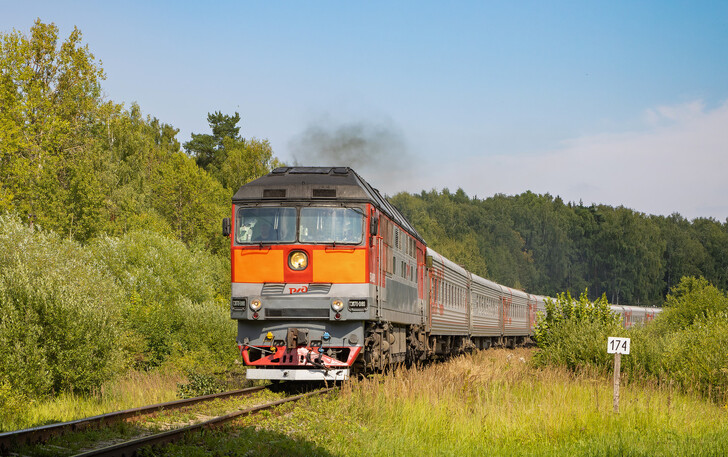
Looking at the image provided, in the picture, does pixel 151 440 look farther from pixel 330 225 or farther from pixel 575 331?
pixel 575 331

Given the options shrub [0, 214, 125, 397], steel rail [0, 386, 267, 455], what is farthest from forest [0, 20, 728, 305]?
steel rail [0, 386, 267, 455]

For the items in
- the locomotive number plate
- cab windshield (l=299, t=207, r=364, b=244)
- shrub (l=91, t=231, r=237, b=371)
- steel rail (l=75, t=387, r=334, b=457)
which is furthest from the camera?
shrub (l=91, t=231, r=237, b=371)

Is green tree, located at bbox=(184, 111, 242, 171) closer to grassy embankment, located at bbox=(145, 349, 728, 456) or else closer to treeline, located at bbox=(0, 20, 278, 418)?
treeline, located at bbox=(0, 20, 278, 418)

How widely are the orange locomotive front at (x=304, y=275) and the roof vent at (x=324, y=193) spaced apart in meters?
0.02

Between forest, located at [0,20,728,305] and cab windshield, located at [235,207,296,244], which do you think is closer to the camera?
cab windshield, located at [235,207,296,244]

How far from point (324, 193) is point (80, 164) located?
94.0ft

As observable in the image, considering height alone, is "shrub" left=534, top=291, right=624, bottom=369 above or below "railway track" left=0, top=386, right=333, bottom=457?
above

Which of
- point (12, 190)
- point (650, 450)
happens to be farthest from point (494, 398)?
point (12, 190)

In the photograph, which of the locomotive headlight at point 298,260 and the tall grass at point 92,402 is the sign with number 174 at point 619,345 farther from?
the tall grass at point 92,402

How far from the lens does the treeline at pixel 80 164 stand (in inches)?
1297

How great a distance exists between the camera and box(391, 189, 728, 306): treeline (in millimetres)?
125375

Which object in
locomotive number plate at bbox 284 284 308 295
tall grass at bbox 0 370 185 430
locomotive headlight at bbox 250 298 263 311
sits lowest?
tall grass at bbox 0 370 185 430

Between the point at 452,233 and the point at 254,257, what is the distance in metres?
116

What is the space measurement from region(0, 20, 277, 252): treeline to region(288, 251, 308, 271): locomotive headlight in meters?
19.8
